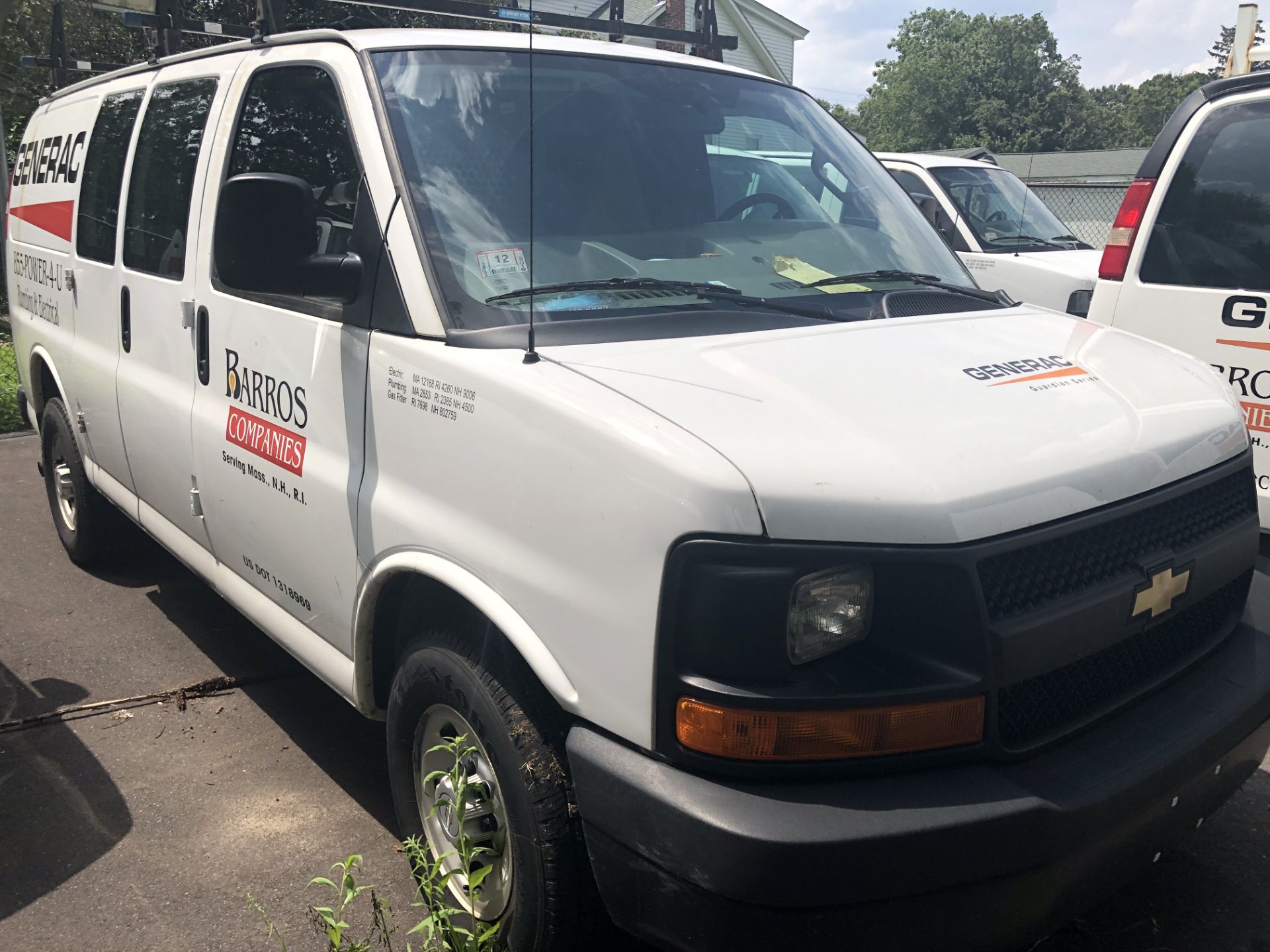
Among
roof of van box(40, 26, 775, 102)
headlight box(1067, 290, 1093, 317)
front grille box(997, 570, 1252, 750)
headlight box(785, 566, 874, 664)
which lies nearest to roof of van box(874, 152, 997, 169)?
headlight box(1067, 290, 1093, 317)

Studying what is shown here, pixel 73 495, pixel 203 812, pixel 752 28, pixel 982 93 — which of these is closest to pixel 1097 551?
pixel 203 812

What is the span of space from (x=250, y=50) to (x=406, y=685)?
6.96 ft

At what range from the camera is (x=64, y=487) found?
5.60 m

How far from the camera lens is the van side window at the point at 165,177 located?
3.75m

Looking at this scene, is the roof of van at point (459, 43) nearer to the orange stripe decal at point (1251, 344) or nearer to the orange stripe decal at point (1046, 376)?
the orange stripe decal at point (1046, 376)

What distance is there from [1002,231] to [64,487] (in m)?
7.19

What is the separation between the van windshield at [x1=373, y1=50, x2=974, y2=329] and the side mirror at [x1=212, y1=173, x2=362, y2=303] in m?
0.26

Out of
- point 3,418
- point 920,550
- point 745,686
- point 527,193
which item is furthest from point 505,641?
point 3,418

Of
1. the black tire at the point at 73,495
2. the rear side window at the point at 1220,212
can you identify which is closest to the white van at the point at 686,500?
the rear side window at the point at 1220,212

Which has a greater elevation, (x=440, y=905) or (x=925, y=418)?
(x=925, y=418)

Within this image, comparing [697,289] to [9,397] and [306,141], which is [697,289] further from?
[9,397]

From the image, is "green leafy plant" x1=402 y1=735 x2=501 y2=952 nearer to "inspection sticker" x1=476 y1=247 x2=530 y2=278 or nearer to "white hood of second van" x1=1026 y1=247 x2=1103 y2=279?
"inspection sticker" x1=476 y1=247 x2=530 y2=278

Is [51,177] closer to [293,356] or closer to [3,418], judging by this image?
[293,356]

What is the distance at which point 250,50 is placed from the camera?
11.7 feet
